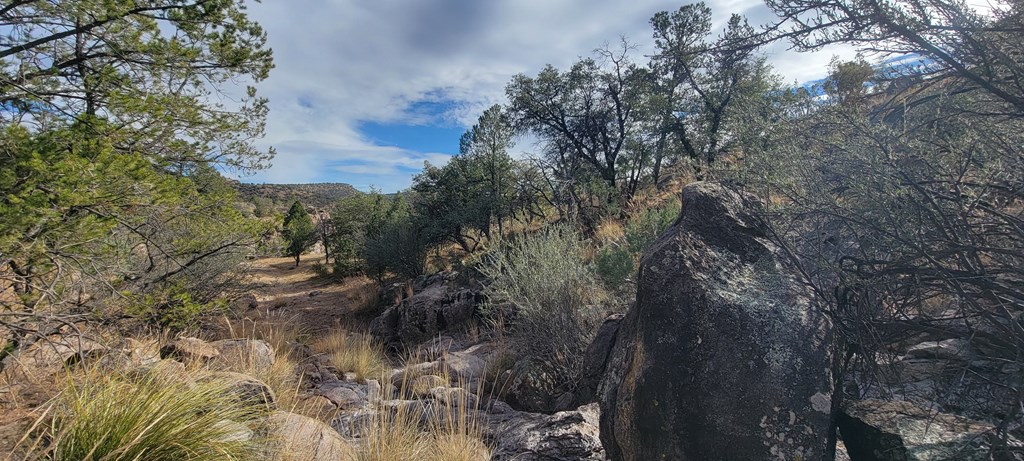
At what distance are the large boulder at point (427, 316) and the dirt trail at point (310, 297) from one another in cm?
159

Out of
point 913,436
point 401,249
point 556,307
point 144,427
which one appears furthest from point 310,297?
point 913,436

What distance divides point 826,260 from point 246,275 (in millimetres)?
14186

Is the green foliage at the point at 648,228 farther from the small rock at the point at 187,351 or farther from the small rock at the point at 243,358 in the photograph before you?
the small rock at the point at 187,351

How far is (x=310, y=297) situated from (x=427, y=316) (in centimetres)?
913

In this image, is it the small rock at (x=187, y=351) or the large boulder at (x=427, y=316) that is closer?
the small rock at (x=187, y=351)

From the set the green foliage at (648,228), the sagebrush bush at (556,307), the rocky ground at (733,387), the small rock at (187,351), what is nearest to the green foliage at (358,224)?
the green foliage at (648,228)

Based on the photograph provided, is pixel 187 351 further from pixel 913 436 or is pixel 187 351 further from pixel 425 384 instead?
pixel 913 436

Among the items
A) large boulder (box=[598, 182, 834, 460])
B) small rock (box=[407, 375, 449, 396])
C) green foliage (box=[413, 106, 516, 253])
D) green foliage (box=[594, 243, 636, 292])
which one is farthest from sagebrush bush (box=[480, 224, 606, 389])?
green foliage (box=[413, 106, 516, 253])

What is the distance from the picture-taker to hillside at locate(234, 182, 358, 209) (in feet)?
163

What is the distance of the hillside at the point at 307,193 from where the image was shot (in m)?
49.6

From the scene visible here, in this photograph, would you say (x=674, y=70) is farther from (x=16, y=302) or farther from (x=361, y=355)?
(x=16, y=302)

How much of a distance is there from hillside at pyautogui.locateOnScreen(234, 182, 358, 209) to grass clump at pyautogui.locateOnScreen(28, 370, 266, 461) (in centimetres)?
4697

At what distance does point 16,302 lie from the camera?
2924 millimetres

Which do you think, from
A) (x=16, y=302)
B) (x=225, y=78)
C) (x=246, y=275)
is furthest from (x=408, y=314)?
(x=16, y=302)
